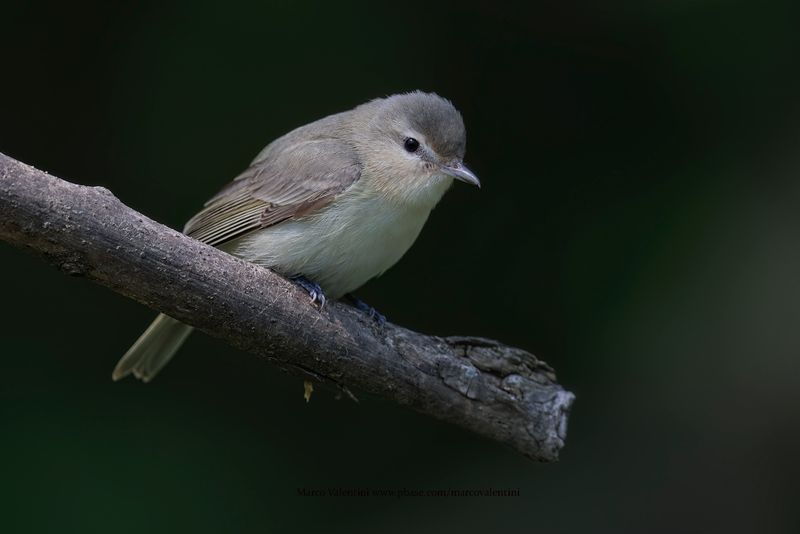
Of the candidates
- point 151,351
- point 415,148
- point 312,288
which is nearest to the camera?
point 312,288

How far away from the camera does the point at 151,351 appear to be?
4.31 m

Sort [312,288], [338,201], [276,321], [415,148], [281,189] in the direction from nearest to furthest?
1. [276,321]
2. [312,288]
3. [338,201]
4. [281,189]
5. [415,148]

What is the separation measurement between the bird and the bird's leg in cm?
1

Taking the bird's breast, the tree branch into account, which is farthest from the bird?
the tree branch

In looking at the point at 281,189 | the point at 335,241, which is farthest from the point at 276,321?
the point at 281,189

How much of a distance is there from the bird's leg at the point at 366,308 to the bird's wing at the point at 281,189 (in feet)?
1.78

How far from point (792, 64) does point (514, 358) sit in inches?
114

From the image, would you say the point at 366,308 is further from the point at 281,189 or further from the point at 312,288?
the point at 281,189

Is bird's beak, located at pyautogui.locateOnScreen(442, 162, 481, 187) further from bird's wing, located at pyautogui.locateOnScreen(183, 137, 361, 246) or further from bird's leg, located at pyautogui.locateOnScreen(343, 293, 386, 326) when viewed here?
bird's leg, located at pyautogui.locateOnScreen(343, 293, 386, 326)

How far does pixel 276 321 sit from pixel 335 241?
0.58 meters

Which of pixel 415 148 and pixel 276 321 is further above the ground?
pixel 415 148

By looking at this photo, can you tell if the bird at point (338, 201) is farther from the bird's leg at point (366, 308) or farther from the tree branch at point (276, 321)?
the tree branch at point (276, 321)

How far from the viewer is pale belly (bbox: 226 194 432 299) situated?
3.84 m

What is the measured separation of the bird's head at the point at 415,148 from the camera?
3963 millimetres
